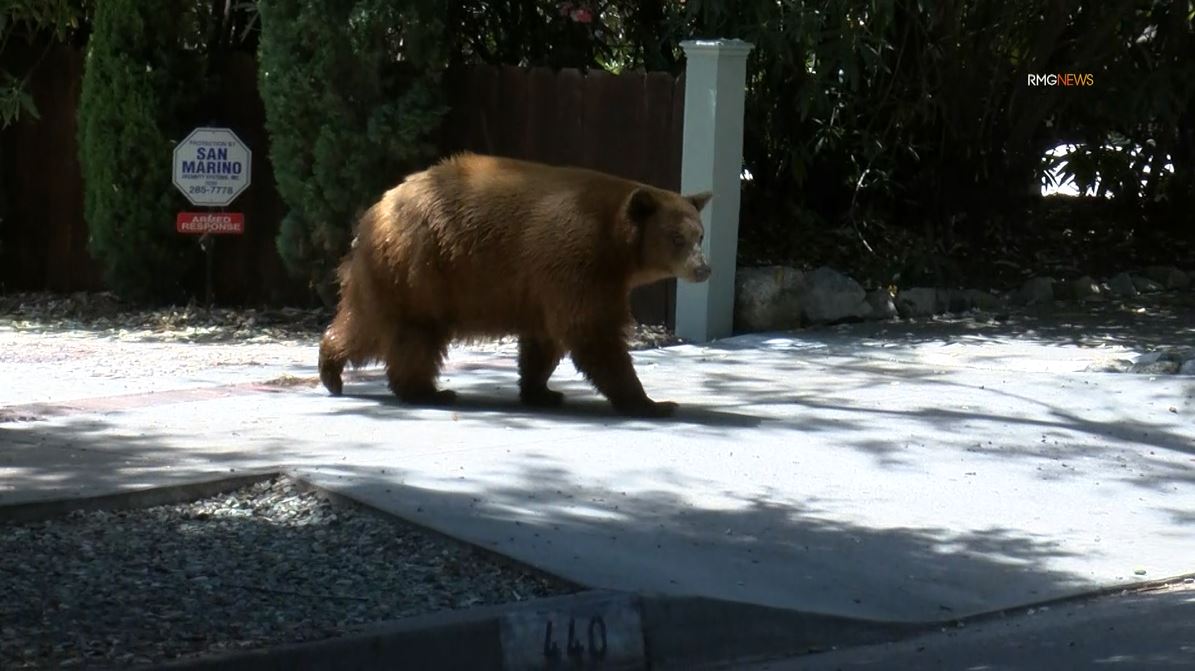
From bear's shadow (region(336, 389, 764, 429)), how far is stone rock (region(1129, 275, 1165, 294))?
626 centimetres

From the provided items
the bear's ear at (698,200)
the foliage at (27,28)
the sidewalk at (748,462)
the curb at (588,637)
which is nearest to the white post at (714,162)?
the sidewalk at (748,462)

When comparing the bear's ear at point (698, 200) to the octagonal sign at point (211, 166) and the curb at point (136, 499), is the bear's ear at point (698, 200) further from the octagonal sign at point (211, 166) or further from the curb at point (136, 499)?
the octagonal sign at point (211, 166)

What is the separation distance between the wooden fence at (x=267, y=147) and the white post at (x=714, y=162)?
8.6 inches

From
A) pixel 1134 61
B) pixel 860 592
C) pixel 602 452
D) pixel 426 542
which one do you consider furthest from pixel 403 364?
pixel 1134 61

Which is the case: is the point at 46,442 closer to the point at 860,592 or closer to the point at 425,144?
the point at 860,592

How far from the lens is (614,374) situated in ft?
31.0

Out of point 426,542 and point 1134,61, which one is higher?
point 1134,61

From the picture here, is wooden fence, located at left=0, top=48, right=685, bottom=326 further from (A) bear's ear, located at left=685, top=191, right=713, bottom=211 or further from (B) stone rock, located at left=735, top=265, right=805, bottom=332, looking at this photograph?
(A) bear's ear, located at left=685, top=191, right=713, bottom=211

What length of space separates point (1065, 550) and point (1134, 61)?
27.6ft

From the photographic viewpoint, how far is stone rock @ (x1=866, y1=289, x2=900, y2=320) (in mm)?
13547

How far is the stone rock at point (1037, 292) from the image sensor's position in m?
14.3

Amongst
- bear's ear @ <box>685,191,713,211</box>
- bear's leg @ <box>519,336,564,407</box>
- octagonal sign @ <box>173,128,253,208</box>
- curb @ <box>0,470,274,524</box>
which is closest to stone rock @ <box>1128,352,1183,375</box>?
bear's ear @ <box>685,191,713,211</box>

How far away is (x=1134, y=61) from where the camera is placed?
1486 cm

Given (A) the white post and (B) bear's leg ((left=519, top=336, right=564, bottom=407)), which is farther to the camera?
(A) the white post
